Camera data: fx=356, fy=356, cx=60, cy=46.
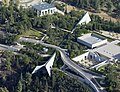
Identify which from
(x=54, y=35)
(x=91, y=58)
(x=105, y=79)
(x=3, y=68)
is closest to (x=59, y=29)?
(x=54, y=35)

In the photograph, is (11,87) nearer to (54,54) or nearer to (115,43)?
Result: (54,54)

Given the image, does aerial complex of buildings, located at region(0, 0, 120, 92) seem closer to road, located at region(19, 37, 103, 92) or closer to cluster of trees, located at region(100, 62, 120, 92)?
road, located at region(19, 37, 103, 92)

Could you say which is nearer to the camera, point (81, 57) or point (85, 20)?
point (81, 57)

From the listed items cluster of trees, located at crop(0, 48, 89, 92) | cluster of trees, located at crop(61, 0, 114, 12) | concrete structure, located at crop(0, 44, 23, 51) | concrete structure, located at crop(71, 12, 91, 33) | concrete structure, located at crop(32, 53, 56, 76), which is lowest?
cluster of trees, located at crop(0, 48, 89, 92)

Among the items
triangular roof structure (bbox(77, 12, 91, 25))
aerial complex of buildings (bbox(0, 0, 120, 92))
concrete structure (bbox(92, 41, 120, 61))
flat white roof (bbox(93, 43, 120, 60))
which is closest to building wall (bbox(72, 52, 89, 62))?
aerial complex of buildings (bbox(0, 0, 120, 92))

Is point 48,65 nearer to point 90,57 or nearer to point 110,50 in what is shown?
point 90,57

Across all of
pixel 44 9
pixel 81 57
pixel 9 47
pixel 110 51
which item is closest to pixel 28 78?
pixel 81 57

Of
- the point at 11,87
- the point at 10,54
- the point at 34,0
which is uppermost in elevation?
the point at 34,0
